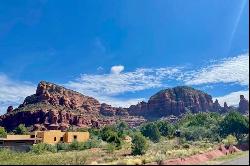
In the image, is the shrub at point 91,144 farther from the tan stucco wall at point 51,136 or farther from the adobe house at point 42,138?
the tan stucco wall at point 51,136

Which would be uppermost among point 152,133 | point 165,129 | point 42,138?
point 165,129

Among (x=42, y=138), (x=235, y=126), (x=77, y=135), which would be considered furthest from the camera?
(x=77, y=135)

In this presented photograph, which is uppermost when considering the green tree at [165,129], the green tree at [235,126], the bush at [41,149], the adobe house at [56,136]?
the green tree at [235,126]

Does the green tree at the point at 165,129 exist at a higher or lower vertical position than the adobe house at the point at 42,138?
higher

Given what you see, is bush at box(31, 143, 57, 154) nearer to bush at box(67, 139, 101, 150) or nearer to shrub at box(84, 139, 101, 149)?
bush at box(67, 139, 101, 150)

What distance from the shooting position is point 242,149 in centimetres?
5584

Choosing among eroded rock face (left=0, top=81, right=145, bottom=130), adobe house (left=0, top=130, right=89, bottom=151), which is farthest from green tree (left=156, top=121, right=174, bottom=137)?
eroded rock face (left=0, top=81, right=145, bottom=130)

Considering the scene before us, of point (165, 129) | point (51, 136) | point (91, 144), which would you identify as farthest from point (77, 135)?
point (165, 129)

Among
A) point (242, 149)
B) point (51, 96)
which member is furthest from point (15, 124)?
point (242, 149)

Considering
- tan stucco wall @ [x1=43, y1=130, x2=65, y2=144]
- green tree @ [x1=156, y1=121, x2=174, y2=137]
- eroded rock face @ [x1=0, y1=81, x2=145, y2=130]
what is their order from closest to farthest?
tan stucco wall @ [x1=43, y1=130, x2=65, y2=144]
green tree @ [x1=156, y1=121, x2=174, y2=137]
eroded rock face @ [x1=0, y1=81, x2=145, y2=130]

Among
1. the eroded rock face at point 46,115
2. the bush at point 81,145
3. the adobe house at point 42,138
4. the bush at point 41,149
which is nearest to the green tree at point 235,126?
the bush at point 81,145

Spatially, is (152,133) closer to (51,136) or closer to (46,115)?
(51,136)

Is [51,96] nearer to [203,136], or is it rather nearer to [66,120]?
[66,120]

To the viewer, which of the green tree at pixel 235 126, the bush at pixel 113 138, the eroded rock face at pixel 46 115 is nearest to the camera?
the bush at pixel 113 138
